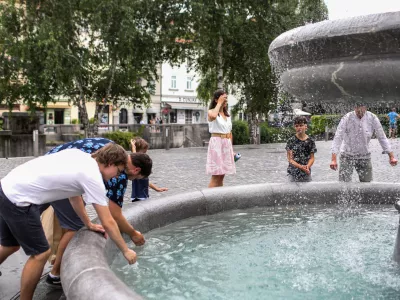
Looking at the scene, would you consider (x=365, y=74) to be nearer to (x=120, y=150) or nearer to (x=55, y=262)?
(x=120, y=150)

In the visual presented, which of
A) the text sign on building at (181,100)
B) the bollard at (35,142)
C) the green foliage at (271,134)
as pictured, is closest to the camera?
the bollard at (35,142)

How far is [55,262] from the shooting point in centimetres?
385

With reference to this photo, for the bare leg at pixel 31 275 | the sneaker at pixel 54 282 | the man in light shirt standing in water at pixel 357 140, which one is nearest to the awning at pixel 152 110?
the man in light shirt standing in water at pixel 357 140

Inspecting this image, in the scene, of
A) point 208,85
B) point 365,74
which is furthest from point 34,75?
point 365,74

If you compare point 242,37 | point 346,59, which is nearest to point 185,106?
point 242,37

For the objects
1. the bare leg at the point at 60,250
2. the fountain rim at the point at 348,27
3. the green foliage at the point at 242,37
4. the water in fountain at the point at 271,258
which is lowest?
the water in fountain at the point at 271,258

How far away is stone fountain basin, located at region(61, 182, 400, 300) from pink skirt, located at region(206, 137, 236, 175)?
67 centimetres

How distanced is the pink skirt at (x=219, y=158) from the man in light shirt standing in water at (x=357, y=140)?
139cm

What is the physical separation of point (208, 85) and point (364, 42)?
2415cm

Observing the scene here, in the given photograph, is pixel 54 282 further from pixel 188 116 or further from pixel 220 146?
pixel 188 116

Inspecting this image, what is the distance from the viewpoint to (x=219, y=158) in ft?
22.6

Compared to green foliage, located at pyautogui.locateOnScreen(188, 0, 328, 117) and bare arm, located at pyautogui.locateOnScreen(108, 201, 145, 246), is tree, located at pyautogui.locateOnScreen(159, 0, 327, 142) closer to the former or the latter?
green foliage, located at pyautogui.locateOnScreen(188, 0, 328, 117)

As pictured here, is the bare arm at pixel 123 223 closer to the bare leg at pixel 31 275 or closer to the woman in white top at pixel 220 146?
the bare leg at pixel 31 275

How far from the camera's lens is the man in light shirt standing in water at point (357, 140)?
6254mm
